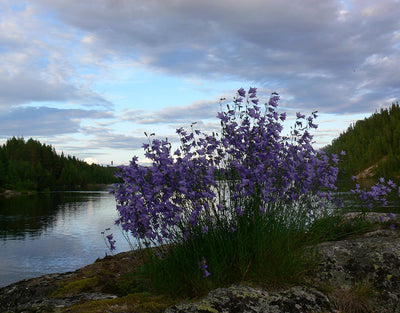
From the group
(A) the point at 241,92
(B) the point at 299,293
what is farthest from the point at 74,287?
(A) the point at 241,92

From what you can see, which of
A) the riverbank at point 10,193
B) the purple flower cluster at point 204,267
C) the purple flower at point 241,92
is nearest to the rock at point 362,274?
the purple flower cluster at point 204,267

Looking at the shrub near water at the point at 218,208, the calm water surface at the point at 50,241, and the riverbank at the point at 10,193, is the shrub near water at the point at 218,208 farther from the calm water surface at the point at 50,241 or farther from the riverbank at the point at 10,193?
the riverbank at the point at 10,193

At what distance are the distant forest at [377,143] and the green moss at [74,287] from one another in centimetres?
9673

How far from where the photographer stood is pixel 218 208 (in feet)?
16.7

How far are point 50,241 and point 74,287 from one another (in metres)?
30.3

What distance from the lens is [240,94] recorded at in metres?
5.46

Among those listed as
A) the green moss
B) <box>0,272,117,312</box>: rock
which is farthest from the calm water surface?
the green moss

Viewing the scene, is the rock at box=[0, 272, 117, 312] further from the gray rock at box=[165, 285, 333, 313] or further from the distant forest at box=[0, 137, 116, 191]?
the distant forest at box=[0, 137, 116, 191]

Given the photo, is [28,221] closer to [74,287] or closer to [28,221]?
[28,221]

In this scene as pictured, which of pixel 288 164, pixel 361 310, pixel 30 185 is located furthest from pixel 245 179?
pixel 30 185

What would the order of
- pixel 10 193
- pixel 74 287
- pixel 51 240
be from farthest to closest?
pixel 10 193
pixel 51 240
pixel 74 287

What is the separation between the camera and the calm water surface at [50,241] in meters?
23.9

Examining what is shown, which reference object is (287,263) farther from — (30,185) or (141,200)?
(30,185)

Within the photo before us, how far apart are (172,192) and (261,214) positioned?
150cm
